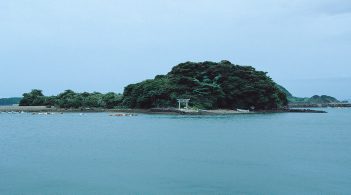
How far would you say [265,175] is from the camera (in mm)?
16125

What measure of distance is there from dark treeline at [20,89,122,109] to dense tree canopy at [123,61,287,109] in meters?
4.85

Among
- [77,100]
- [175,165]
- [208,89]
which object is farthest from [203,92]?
[175,165]

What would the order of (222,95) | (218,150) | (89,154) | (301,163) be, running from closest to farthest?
1. (301,163)
2. (89,154)
3. (218,150)
4. (222,95)

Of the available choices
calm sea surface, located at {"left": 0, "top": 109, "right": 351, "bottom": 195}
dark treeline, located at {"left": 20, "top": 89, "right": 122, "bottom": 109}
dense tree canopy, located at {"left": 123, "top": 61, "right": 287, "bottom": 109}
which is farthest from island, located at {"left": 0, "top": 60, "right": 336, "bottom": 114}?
calm sea surface, located at {"left": 0, "top": 109, "right": 351, "bottom": 195}

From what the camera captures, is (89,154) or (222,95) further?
(222,95)

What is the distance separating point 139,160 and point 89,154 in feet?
11.1

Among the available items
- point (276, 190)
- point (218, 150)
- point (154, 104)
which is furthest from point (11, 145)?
point (154, 104)

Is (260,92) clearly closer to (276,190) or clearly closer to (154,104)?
(154,104)

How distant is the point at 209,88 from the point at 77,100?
2301 cm

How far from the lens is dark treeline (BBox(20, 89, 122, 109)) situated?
72.6 metres

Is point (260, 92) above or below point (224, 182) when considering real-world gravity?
above

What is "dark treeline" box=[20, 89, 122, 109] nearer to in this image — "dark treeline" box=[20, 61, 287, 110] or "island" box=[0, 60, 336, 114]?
"island" box=[0, 60, 336, 114]

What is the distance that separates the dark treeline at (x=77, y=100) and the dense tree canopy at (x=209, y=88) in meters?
4.85

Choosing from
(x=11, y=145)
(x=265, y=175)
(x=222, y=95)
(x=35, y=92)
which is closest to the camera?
(x=265, y=175)
